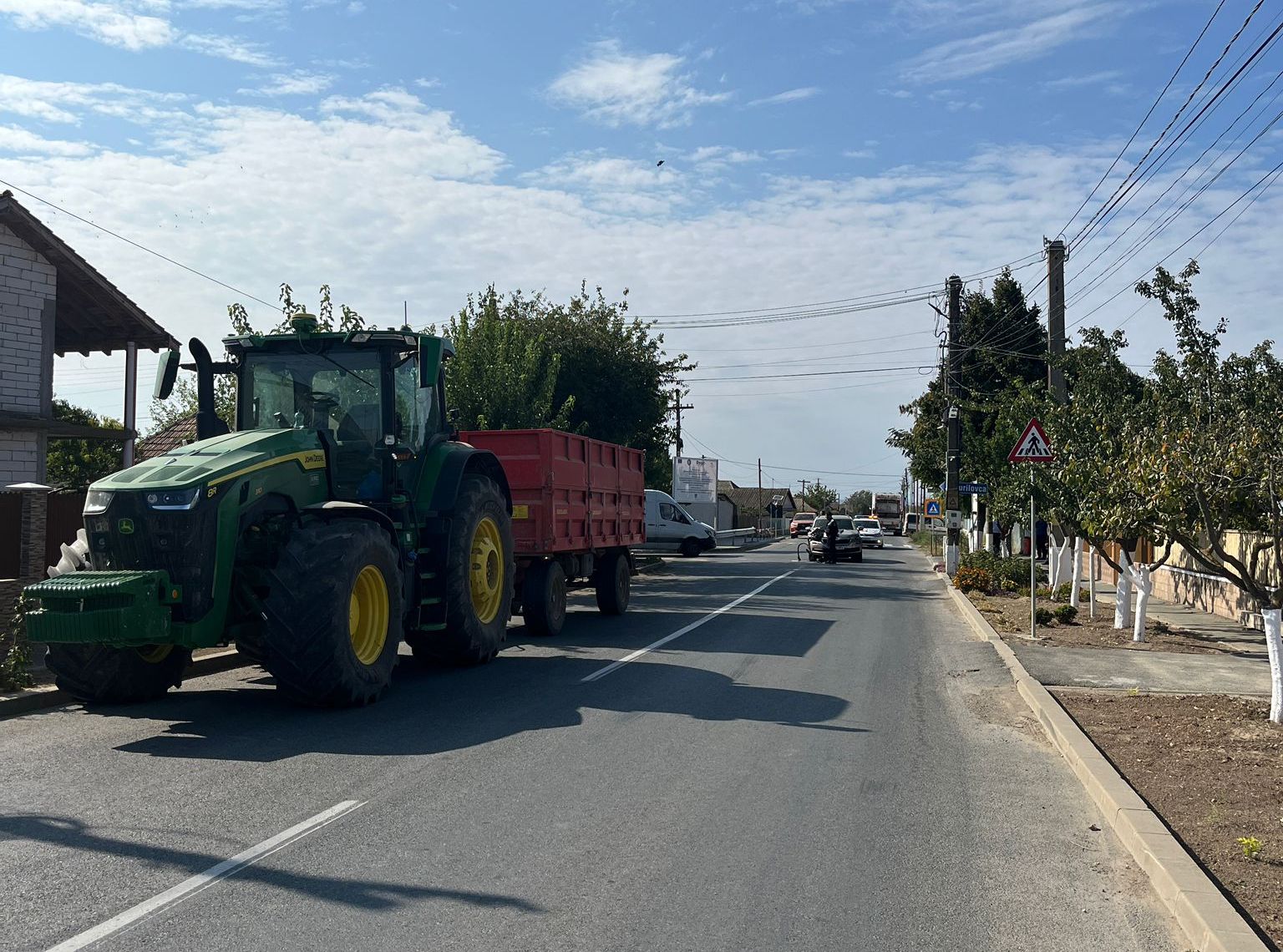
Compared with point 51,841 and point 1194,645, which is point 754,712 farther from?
point 1194,645

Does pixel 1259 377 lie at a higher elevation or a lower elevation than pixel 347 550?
higher

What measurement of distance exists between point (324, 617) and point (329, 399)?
2.96m

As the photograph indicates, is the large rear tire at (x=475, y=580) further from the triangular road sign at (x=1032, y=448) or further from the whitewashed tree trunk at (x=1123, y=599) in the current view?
the whitewashed tree trunk at (x=1123, y=599)

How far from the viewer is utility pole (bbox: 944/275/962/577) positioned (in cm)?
3166

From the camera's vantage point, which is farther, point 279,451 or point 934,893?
point 279,451

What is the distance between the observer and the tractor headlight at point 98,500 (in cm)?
907

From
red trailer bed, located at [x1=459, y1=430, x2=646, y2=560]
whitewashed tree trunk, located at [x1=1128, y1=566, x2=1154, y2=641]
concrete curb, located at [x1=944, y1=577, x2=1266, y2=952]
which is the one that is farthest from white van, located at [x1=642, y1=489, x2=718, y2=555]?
concrete curb, located at [x1=944, y1=577, x2=1266, y2=952]

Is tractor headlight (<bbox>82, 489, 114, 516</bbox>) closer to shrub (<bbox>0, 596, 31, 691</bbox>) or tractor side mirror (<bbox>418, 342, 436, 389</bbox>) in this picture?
shrub (<bbox>0, 596, 31, 691</bbox>)

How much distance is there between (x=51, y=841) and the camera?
5859mm

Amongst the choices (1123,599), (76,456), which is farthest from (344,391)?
(76,456)

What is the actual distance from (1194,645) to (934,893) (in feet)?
38.9

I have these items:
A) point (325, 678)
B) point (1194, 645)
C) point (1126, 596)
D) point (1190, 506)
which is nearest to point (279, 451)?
point (325, 678)

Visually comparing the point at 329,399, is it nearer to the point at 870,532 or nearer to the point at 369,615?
the point at 369,615

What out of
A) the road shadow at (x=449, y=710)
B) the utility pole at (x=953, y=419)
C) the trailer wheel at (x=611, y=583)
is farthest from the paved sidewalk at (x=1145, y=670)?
the utility pole at (x=953, y=419)
